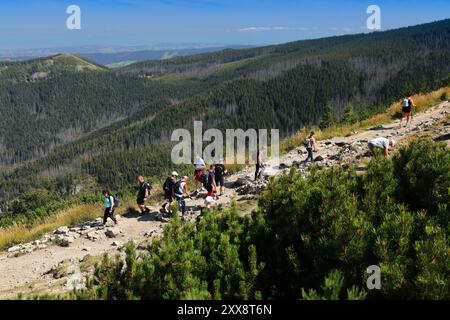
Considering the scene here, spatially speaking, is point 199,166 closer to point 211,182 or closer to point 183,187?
point 211,182

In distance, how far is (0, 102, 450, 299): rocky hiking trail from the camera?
13.5m

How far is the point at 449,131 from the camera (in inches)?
851

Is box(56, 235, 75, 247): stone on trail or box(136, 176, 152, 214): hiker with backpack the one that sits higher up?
box(136, 176, 152, 214): hiker with backpack

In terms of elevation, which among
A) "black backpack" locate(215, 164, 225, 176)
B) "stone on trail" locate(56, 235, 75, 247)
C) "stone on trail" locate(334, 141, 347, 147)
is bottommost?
"stone on trail" locate(56, 235, 75, 247)

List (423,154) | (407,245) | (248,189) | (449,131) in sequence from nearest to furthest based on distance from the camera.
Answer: (407,245), (423,154), (248,189), (449,131)

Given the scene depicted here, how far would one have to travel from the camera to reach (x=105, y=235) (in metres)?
17.4

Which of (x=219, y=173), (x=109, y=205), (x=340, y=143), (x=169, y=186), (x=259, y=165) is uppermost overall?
(x=340, y=143)

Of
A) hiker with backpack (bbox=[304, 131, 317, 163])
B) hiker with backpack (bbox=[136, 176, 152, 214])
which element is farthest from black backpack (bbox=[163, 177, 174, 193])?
hiker with backpack (bbox=[304, 131, 317, 163])

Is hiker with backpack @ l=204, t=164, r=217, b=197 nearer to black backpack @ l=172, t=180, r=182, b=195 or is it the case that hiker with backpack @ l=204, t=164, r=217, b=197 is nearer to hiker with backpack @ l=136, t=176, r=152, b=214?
black backpack @ l=172, t=180, r=182, b=195

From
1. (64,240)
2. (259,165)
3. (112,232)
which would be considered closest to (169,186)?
(112,232)
